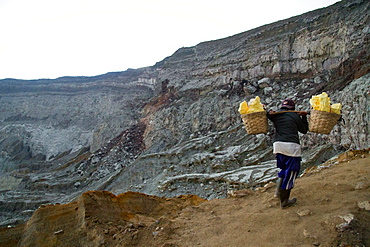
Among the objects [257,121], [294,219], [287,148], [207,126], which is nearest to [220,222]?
[294,219]

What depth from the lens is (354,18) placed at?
50.2 ft

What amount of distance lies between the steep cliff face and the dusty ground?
14.8ft

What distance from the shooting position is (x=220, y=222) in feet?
13.7

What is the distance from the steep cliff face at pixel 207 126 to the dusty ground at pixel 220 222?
4520 millimetres

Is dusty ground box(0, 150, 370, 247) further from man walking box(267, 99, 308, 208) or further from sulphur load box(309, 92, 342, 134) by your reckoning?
sulphur load box(309, 92, 342, 134)

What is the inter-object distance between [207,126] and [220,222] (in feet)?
46.1

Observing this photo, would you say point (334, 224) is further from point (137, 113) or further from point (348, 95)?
point (137, 113)

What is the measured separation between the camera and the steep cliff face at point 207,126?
35.8 feet

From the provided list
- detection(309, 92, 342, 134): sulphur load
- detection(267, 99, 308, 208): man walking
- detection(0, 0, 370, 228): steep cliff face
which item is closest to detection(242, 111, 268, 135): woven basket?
detection(267, 99, 308, 208): man walking

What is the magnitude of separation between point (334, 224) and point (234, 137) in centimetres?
1202

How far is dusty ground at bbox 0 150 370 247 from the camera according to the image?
3.12m

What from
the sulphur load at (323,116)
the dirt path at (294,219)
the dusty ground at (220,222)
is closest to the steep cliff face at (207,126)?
the dirt path at (294,219)

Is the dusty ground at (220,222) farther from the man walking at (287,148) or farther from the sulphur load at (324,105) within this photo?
the sulphur load at (324,105)

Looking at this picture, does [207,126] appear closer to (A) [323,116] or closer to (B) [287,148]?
(A) [323,116]
